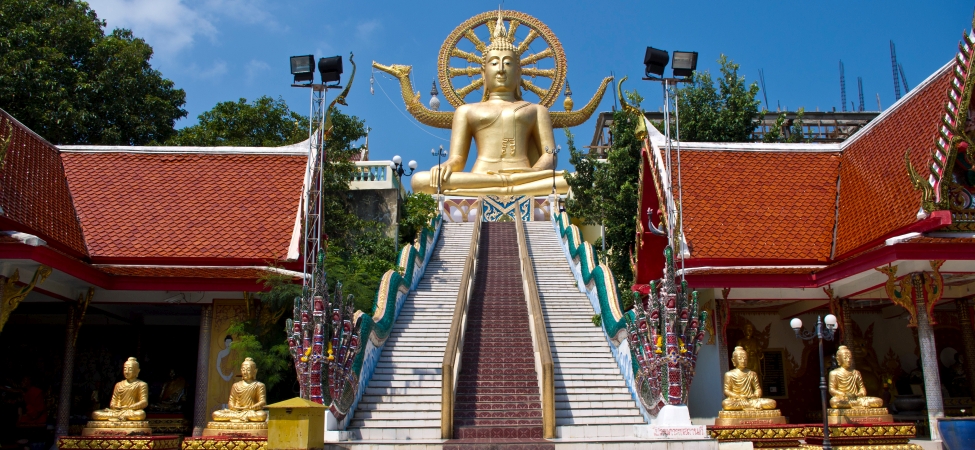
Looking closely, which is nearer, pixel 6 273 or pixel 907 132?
pixel 6 273

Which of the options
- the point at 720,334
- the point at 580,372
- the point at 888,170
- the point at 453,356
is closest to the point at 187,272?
the point at 453,356

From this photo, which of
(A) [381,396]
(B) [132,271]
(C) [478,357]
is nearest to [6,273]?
(B) [132,271]

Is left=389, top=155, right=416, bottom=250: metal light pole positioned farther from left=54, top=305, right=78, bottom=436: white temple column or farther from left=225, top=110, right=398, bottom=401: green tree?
left=54, top=305, right=78, bottom=436: white temple column

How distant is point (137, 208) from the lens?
1513 centimetres

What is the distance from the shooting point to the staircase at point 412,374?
1118cm

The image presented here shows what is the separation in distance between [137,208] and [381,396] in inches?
245

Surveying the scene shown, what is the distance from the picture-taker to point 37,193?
13.7m

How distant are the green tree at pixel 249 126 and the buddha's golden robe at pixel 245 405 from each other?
1081 centimetres

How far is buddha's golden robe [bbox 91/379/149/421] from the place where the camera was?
11383mm

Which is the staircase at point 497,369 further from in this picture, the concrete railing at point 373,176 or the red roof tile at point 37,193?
the red roof tile at point 37,193

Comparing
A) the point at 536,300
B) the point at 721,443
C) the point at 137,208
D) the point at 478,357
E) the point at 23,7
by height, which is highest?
the point at 23,7

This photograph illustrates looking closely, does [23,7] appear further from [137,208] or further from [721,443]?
[721,443]

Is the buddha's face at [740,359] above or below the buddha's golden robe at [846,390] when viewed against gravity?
above

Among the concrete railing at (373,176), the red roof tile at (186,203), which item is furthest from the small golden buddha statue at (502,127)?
the red roof tile at (186,203)
